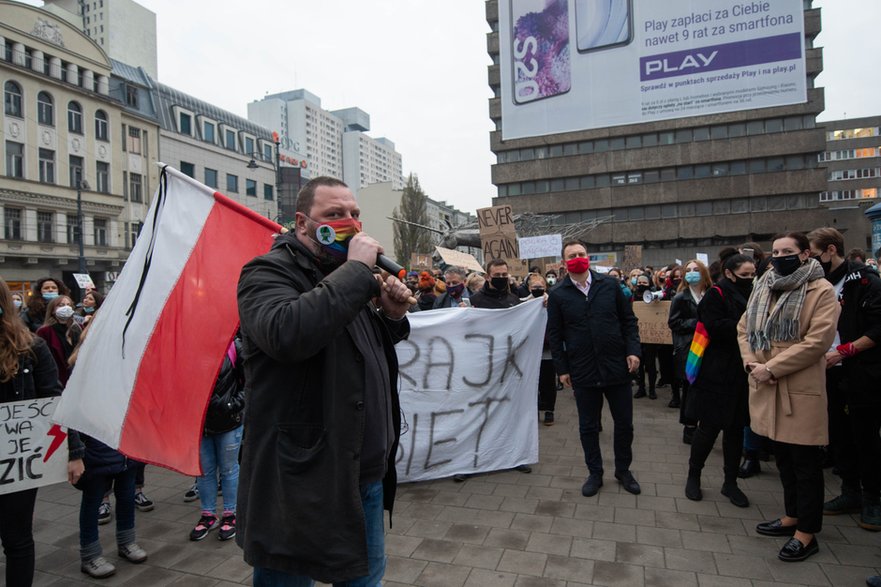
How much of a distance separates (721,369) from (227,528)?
157 inches

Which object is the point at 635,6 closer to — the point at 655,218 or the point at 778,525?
the point at 655,218

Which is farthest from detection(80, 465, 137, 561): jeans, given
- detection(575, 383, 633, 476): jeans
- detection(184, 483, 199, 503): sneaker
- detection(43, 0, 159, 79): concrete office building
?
detection(43, 0, 159, 79): concrete office building

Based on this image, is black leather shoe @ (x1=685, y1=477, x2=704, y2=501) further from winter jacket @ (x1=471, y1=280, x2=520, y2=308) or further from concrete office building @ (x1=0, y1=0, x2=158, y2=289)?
concrete office building @ (x1=0, y1=0, x2=158, y2=289)

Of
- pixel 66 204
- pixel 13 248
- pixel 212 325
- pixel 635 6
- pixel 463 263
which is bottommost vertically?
pixel 212 325

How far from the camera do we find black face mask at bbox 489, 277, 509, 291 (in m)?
6.45

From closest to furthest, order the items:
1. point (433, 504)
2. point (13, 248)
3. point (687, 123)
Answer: point (433, 504) → point (13, 248) → point (687, 123)

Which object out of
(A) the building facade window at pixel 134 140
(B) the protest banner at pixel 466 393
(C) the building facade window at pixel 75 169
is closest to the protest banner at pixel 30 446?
(B) the protest banner at pixel 466 393

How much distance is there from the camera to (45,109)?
34.3m

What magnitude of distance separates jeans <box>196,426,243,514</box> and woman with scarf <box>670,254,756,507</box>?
3.60 meters

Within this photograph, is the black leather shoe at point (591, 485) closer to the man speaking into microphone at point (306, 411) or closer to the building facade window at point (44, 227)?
the man speaking into microphone at point (306, 411)

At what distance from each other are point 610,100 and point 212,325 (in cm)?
2458

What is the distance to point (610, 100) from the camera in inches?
949

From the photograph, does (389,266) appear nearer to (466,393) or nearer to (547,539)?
(547,539)

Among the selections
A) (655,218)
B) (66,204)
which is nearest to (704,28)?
(655,218)
